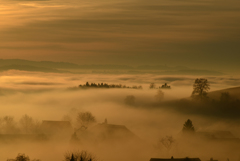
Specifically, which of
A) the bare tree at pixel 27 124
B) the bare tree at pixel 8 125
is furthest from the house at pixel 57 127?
the bare tree at pixel 8 125

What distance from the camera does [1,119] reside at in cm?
18100

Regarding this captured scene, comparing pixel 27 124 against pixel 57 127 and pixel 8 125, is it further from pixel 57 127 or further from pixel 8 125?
pixel 57 127

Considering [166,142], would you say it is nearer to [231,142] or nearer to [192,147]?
[192,147]

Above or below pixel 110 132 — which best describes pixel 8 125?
above

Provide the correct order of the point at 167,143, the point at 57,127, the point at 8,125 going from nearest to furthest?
the point at 167,143 < the point at 57,127 < the point at 8,125

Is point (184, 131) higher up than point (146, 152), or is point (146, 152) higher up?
point (184, 131)

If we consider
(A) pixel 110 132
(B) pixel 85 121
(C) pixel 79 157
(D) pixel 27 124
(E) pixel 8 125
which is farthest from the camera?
(E) pixel 8 125

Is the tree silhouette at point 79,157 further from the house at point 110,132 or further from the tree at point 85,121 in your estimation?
the tree at point 85,121

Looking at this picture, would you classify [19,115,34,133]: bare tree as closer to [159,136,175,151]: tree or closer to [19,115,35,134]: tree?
[19,115,35,134]: tree

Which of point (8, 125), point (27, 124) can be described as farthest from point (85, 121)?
point (8, 125)

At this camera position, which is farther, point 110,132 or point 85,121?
point 85,121

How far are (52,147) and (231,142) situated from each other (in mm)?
43977

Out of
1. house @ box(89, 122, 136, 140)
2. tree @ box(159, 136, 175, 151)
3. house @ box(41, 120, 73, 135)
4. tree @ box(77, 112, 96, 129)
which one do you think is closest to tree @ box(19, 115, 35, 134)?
house @ box(41, 120, 73, 135)

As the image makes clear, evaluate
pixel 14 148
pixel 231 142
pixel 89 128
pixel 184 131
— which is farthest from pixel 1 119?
pixel 231 142
